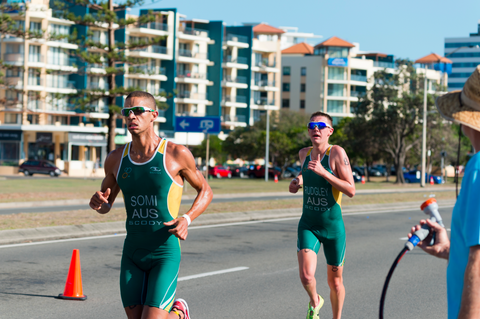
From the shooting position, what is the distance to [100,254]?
10273 millimetres

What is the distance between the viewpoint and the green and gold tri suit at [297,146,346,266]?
19.3ft

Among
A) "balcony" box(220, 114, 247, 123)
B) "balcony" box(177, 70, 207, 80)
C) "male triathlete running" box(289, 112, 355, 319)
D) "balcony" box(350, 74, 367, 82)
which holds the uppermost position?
"balcony" box(350, 74, 367, 82)

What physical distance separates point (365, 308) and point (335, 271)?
49.5 inches

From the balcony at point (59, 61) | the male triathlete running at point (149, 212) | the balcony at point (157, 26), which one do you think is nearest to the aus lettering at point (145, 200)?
the male triathlete running at point (149, 212)

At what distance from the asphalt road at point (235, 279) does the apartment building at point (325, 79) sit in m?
91.8

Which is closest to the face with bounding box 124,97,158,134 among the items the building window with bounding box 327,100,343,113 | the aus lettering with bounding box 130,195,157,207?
the aus lettering with bounding box 130,195,157,207

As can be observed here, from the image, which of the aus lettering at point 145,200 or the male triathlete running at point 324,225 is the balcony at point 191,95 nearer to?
the male triathlete running at point 324,225

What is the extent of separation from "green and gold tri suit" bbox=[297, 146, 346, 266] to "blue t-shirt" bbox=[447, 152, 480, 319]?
3.31 m

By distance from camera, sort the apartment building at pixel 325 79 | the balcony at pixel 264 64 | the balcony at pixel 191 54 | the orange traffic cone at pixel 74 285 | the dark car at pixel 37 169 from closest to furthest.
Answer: the orange traffic cone at pixel 74 285, the dark car at pixel 37 169, the balcony at pixel 191 54, the balcony at pixel 264 64, the apartment building at pixel 325 79

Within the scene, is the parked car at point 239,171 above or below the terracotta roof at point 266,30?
below

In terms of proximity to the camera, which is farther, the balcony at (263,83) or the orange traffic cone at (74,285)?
the balcony at (263,83)

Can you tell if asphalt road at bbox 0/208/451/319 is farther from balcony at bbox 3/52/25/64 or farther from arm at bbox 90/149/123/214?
balcony at bbox 3/52/25/64

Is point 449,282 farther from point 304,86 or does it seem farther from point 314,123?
point 304,86

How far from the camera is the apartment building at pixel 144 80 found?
222 ft
